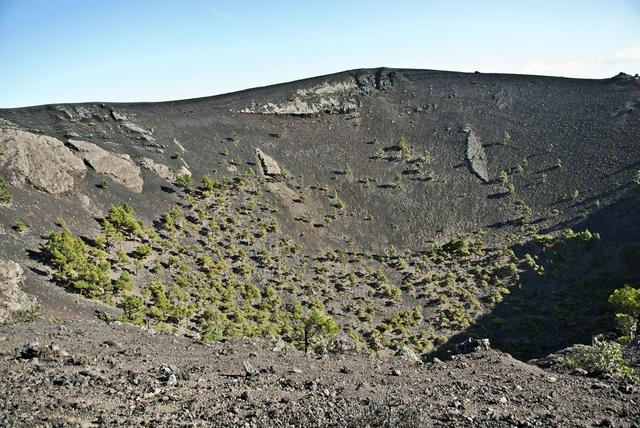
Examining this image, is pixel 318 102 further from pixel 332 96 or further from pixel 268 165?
pixel 268 165

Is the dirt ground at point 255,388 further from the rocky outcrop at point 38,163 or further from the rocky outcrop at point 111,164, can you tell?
the rocky outcrop at point 111,164

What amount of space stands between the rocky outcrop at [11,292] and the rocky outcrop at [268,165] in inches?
1465

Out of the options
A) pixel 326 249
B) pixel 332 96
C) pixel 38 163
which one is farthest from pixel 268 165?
pixel 38 163

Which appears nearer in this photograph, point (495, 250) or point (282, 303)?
point (282, 303)

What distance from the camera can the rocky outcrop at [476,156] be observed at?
70.1 metres

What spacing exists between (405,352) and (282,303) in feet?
57.6

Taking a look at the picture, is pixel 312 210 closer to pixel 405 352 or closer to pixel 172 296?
pixel 172 296

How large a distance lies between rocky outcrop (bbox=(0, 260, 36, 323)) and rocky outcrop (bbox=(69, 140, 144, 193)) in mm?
22499

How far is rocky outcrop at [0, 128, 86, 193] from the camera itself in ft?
150

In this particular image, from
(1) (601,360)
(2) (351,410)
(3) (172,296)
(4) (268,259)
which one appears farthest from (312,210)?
(2) (351,410)

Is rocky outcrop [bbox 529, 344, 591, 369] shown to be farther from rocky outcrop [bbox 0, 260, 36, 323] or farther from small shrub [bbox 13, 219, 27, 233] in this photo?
small shrub [bbox 13, 219, 27, 233]

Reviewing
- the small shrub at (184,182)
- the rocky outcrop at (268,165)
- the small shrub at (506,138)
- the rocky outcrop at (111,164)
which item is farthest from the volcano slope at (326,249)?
the small shrub at (506,138)

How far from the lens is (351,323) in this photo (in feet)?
143

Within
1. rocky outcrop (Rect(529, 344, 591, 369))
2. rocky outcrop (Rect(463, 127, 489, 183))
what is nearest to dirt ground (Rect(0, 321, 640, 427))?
rocky outcrop (Rect(529, 344, 591, 369))
